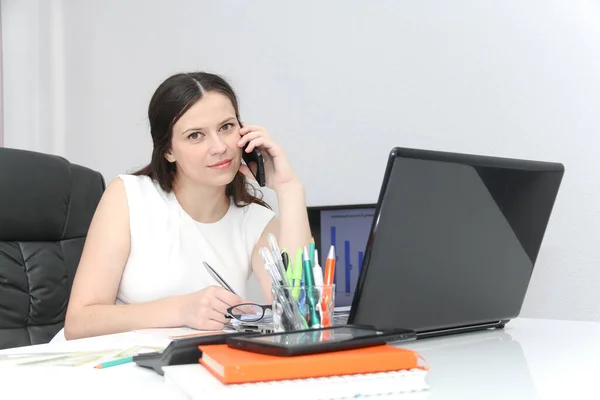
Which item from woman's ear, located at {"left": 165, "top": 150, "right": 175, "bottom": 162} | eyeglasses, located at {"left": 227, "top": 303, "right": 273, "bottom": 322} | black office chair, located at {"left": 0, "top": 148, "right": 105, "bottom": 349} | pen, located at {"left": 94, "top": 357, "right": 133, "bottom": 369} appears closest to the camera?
pen, located at {"left": 94, "top": 357, "right": 133, "bottom": 369}

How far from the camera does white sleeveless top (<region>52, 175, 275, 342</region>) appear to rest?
5.12ft

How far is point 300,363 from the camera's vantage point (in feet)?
2.06

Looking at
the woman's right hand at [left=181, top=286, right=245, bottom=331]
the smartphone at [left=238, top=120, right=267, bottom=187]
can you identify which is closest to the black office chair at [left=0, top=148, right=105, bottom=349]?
the smartphone at [left=238, top=120, right=267, bottom=187]

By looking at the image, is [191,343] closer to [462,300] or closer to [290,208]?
[462,300]

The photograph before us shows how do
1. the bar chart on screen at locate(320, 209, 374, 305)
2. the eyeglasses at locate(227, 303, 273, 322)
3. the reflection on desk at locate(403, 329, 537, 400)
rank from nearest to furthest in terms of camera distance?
the reflection on desk at locate(403, 329, 537, 400) → the eyeglasses at locate(227, 303, 273, 322) → the bar chart on screen at locate(320, 209, 374, 305)

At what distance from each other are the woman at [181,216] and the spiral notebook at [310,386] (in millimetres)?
760

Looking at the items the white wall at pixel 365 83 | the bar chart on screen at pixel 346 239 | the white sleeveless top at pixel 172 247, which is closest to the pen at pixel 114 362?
the white sleeveless top at pixel 172 247

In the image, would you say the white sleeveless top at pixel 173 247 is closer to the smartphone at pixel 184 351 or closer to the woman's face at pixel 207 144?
the woman's face at pixel 207 144

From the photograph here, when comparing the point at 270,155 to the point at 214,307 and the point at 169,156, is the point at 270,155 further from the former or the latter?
the point at 214,307

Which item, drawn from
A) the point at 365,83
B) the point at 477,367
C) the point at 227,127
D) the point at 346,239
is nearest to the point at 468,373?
the point at 477,367

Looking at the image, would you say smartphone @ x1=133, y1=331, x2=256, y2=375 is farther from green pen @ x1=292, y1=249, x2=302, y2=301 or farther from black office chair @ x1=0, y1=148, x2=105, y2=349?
black office chair @ x1=0, y1=148, x2=105, y2=349

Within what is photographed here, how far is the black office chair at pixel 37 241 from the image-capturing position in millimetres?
1463

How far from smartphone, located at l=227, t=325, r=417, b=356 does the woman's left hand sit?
0.88m

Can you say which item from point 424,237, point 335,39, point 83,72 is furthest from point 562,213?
point 83,72
